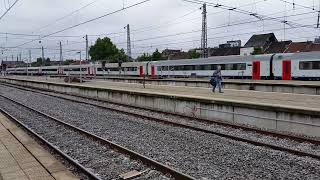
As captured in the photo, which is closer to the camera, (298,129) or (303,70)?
(298,129)

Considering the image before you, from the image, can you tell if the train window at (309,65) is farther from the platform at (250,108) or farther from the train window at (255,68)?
the platform at (250,108)

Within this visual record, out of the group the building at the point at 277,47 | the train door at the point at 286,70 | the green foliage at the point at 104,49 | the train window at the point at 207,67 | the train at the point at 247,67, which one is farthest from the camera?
the green foliage at the point at 104,49

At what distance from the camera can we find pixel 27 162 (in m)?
9.95

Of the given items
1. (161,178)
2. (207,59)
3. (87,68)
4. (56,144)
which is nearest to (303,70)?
(207,59)

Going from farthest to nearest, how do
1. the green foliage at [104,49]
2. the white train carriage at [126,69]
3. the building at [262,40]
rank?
the green foliage at [104,49] → the building at [262,40] → the white train carriage at [126,69]

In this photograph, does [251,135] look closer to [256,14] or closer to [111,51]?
[256,14]

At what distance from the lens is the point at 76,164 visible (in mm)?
10109

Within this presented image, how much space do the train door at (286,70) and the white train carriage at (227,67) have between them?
2.24 m

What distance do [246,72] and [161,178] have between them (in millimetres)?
35980

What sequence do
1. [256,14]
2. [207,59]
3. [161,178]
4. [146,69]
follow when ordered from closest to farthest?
[161,178] → [256,14] → [207,59] → [146,69]

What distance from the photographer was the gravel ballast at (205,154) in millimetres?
8906

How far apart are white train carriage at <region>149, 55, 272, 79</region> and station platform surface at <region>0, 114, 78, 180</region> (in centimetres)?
3175

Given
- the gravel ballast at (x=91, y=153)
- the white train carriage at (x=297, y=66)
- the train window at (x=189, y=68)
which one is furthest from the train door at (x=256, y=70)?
the gravel ballast at (x=91, y=153)

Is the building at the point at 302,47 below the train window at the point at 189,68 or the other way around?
the other way around
